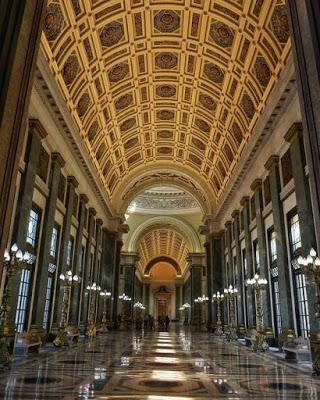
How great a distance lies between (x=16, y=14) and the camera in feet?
19.9

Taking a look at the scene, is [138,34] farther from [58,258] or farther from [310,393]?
[310,393]

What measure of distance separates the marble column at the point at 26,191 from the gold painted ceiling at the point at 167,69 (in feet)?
8.46

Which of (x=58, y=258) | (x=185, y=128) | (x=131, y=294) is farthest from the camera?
(x=131, y=294)

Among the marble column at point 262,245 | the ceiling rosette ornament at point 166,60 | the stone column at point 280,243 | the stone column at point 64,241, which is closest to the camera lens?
the stone column at point 280,243

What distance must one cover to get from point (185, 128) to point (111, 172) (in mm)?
6346

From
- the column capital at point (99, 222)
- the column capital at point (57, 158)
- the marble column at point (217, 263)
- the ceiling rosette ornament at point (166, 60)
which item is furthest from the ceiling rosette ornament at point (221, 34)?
the marble column at point (217, 263)

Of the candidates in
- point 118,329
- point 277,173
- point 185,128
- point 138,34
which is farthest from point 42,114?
point 118,329

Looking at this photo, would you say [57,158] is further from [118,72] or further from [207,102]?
[207,102]

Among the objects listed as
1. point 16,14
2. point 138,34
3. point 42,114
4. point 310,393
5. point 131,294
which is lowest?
point 310,393

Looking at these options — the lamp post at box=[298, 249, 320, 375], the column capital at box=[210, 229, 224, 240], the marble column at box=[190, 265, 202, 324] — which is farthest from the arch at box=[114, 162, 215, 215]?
the lamp post at box=[298, 249, 320, 375]

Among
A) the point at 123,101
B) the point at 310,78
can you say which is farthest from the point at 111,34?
the point at 310,78

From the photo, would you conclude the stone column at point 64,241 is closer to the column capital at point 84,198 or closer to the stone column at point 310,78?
the column capital at point 84,198

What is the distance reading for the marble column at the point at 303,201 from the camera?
1054cm

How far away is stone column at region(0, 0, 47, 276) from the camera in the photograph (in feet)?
18.1
